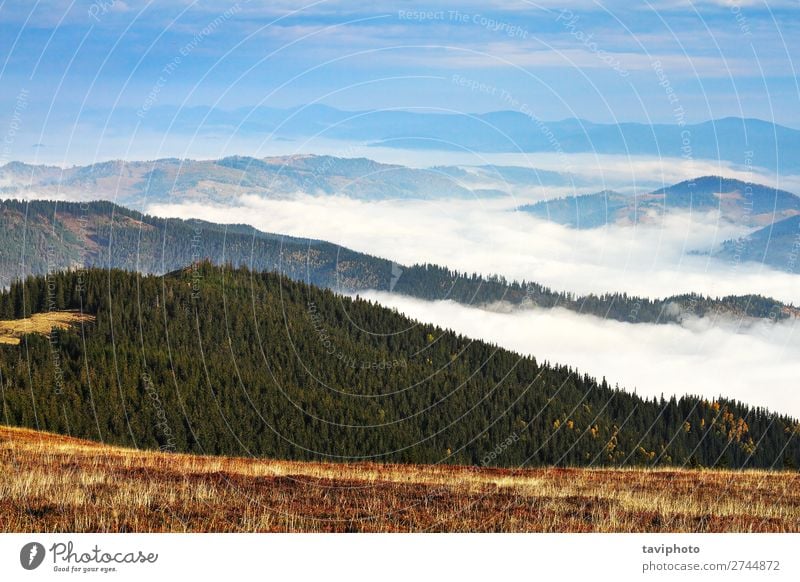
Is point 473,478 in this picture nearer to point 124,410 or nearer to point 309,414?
point 124,410
